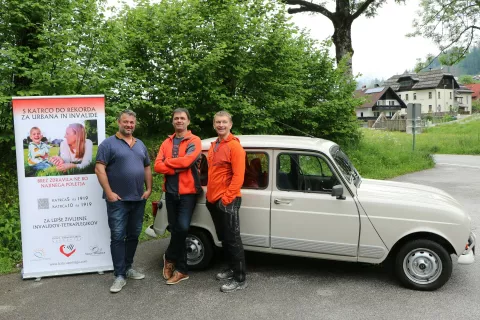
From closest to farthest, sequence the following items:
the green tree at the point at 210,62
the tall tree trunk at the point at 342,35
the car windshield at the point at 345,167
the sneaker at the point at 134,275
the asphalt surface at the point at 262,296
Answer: the asphalt surface at the point at 262,296, the car windshield at the point at 345,167, the sneaker at the point at 134,275, the green tree at the point at 210,62, the tall tree trunk at the point at 342,35

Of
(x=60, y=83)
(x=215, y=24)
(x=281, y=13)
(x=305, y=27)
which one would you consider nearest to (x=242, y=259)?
(x=60, y=83)

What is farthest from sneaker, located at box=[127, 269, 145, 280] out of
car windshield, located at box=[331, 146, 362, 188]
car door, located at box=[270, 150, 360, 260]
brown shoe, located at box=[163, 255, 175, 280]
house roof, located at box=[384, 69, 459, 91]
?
house roof, located at box=[384, 69, 459, 91]

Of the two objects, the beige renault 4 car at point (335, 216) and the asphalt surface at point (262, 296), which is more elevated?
the beige renault 4 car at point (335, 216)

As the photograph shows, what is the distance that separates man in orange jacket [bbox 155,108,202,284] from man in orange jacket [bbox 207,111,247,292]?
22 centimetres

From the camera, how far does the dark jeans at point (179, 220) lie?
4793 millimetres

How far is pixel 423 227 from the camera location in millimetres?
4508

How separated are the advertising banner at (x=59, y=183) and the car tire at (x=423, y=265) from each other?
12.1 feet

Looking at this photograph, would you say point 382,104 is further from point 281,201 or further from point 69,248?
point 69,248

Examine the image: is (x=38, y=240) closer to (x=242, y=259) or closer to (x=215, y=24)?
(x=242, y=259)

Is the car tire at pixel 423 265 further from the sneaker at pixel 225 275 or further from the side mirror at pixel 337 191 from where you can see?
the sneaker at pixel 225 275

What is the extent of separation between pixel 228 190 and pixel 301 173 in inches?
38.5

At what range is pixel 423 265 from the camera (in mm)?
4590

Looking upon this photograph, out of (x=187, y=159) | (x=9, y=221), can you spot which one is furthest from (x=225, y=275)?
(x=9, y=221)

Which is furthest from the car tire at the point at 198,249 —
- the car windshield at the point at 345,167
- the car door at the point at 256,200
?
the car windshield at the point at 345,167
